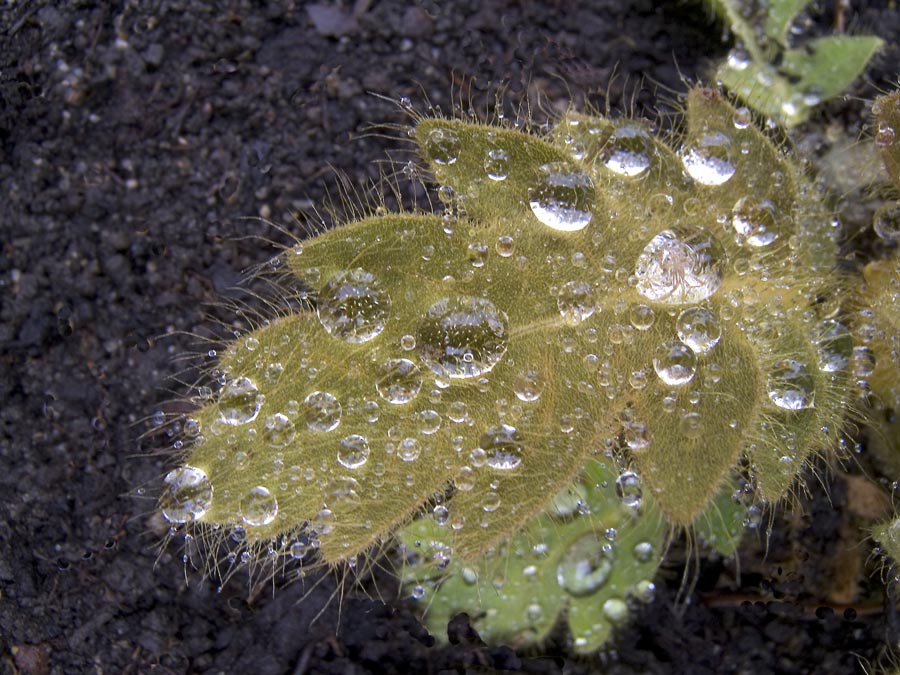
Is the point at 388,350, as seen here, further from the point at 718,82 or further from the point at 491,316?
the point at 718,82

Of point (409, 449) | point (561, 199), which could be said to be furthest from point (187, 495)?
point (561, 199)

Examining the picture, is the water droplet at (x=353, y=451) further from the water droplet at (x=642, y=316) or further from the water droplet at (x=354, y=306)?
the water droplet at (x=642, y=316)

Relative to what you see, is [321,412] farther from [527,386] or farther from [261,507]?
[527,386]

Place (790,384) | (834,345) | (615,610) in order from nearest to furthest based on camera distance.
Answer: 1. (790,384)
2. (834,345)
3. (615,610)

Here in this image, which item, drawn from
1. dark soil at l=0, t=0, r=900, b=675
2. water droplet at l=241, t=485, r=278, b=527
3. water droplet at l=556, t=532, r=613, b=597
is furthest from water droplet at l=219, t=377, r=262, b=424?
water droplet at l=556, t=532, r=613, b=597

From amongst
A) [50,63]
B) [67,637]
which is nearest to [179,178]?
[50,63]

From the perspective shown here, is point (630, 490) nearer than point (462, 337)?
No
